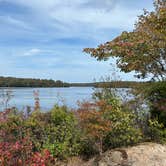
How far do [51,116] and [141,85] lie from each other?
2.59m

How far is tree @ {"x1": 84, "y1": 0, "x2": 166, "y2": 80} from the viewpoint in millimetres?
8203

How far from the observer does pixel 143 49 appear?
8148mm

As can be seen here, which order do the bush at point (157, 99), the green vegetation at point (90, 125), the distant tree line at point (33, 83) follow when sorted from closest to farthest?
the green vegetation at point (90, 125), the bush at point (157, 99), the distant tree line at point (33, 83)

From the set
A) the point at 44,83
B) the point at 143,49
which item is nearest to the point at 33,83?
the point at 44,83

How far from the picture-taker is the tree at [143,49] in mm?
8203

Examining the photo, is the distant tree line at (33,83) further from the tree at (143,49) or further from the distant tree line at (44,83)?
the tree at (143,49)

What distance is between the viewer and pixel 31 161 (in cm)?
625

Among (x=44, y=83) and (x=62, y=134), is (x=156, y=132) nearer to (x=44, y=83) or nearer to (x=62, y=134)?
(x=62, y=134)

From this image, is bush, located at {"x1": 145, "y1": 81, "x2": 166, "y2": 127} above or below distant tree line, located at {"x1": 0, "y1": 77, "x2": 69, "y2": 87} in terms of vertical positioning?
below

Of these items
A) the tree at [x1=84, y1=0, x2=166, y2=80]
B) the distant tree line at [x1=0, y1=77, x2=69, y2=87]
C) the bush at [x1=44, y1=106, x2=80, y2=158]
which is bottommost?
the bush at [x1=44, y1=106, x2=80, y2=158]

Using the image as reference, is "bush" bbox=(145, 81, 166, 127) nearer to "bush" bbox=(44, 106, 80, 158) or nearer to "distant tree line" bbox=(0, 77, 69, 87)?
"bush" bbox=(44, 106, 80, 158)

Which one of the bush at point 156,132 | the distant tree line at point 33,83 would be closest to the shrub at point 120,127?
the bush at point 156,132

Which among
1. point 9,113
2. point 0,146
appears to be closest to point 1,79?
point 9,113

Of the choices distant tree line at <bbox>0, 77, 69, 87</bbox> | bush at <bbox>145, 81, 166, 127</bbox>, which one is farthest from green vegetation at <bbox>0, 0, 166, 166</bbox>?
distant tree line at <bbox>0, 77, 69, 87</bbox>
